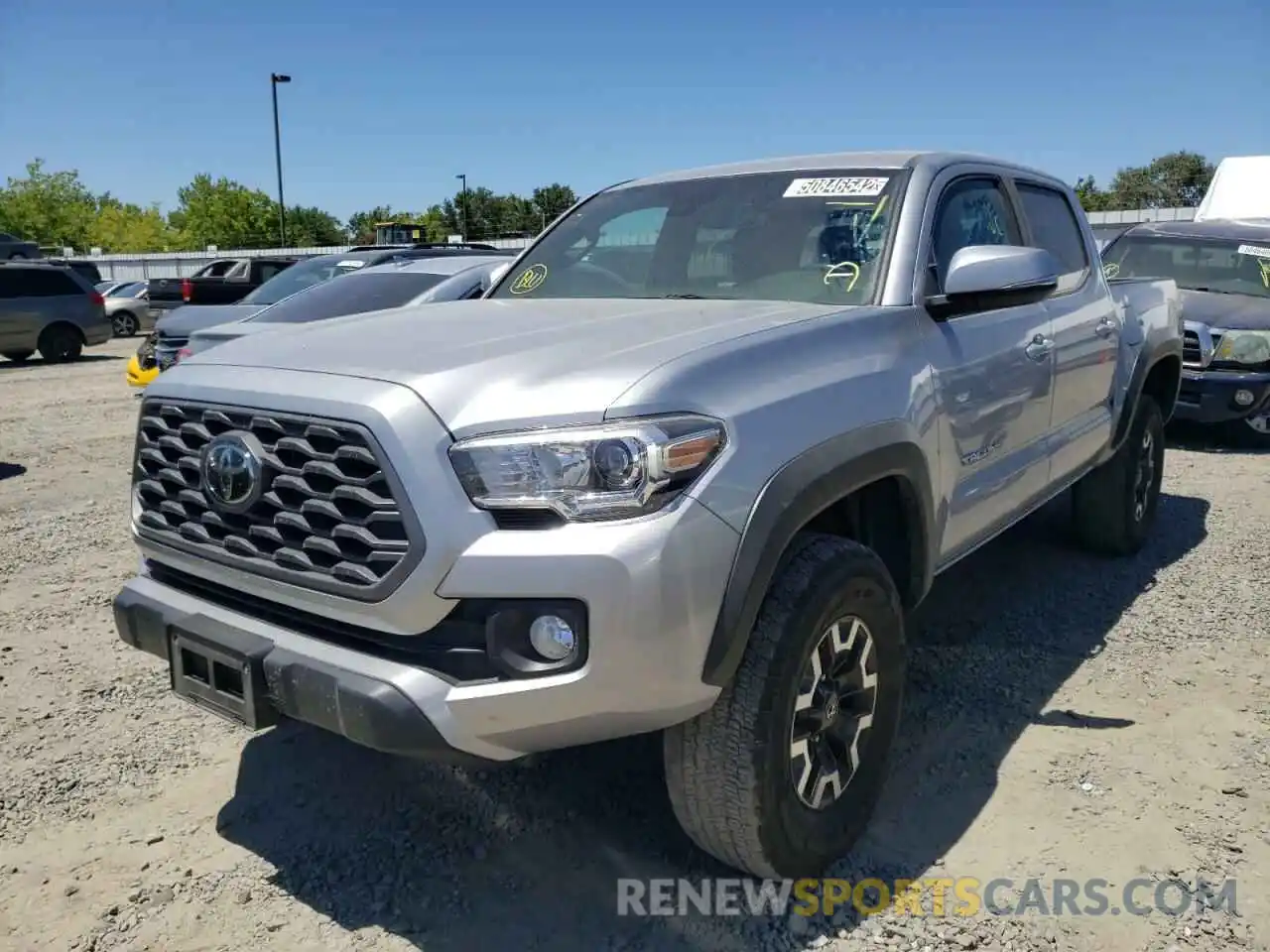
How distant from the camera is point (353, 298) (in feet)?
25.8

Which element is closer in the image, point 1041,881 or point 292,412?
point 292,412

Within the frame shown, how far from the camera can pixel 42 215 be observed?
246 ft

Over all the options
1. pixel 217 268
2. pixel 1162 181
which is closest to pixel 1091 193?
pixel 1162 181

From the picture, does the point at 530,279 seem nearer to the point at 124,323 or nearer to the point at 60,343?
the point at 60,343

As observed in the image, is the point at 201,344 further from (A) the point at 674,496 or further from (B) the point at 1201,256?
(B) the point at 1201,256

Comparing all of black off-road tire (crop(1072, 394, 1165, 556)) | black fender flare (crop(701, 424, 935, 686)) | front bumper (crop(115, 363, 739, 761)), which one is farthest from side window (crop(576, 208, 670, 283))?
black off-road tire (crop(1072, 394, 1165, 556))

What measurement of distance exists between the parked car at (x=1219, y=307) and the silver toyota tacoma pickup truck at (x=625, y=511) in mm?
5720

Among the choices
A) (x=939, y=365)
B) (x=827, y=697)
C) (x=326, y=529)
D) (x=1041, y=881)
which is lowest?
(x=1041, y=881)

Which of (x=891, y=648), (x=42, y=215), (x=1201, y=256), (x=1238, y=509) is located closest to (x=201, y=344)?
(x=891, y=648)

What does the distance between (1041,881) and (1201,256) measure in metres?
8.43

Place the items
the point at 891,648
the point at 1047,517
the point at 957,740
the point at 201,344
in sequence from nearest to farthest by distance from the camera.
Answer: the point at 891,648 → the point at 957,740 → the point at 1047,517 → the point at 201,344

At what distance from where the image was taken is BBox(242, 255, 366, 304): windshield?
32.7ft

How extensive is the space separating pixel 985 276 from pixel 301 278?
861cm

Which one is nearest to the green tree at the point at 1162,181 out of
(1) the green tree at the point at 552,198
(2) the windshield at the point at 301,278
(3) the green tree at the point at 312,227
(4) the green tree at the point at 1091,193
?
(4) the green tree at the point at 1091,193
